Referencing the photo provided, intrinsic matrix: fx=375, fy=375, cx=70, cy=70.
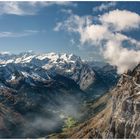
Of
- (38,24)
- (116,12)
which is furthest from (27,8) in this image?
(116,12)

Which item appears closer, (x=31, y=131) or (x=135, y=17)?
(x=135, y=17)

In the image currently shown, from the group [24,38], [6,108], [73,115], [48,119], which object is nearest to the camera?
[24,38]

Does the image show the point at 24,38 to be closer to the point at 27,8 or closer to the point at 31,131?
the point at 27,8

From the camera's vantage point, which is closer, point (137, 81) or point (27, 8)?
point (27, 8)

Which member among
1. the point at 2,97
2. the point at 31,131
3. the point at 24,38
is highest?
the point at 24,38

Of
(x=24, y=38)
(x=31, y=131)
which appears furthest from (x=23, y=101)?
(x=24, y=38)

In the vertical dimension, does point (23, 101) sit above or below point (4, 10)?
below

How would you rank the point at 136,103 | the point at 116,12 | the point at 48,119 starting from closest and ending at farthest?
the point at 116,12, the point at 136,103, the point at 48,119

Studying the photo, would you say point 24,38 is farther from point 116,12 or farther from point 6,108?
point 6,108

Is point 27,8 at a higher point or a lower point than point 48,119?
higher
